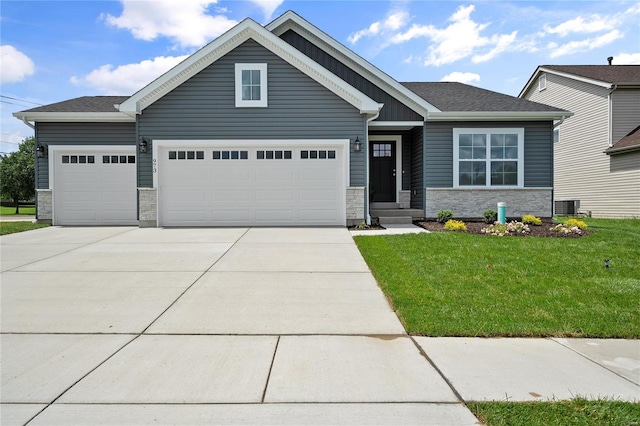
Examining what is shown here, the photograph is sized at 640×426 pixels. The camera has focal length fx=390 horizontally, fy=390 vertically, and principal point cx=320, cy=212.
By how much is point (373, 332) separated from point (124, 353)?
93.0 inches

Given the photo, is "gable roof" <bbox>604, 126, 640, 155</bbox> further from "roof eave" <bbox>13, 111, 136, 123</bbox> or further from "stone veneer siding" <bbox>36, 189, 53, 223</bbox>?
"stone veneer siding" <bbox>36, 189, 53, 223</bbox>

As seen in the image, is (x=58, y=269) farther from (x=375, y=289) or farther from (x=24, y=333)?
(x=375, y=289)

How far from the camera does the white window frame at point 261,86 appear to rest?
38.4ft

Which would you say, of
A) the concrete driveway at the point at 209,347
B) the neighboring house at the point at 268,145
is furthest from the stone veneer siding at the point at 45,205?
the concrete driveway at the point at 209,347

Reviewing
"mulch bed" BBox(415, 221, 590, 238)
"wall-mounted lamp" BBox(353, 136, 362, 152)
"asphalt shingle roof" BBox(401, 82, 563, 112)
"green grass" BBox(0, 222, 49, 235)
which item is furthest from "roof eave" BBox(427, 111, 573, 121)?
"green grass" BBox(0, 222, 49, 235)

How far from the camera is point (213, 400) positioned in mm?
2752

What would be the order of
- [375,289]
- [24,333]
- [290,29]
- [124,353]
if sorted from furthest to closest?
[290,29] < [375,289] < [24,333] < [124,353]

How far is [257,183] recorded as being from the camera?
12.0 meters

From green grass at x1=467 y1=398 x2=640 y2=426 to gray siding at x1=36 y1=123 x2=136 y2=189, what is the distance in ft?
43.4

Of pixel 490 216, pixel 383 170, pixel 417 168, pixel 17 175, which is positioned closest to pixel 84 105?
pixel 383 170

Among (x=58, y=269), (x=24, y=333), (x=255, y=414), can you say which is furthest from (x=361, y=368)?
(x=58, y=269)

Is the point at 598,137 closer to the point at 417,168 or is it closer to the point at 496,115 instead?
the point at 496,115

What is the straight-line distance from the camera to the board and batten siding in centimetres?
1170

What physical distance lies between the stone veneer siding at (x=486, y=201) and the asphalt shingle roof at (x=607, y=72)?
889 cm
